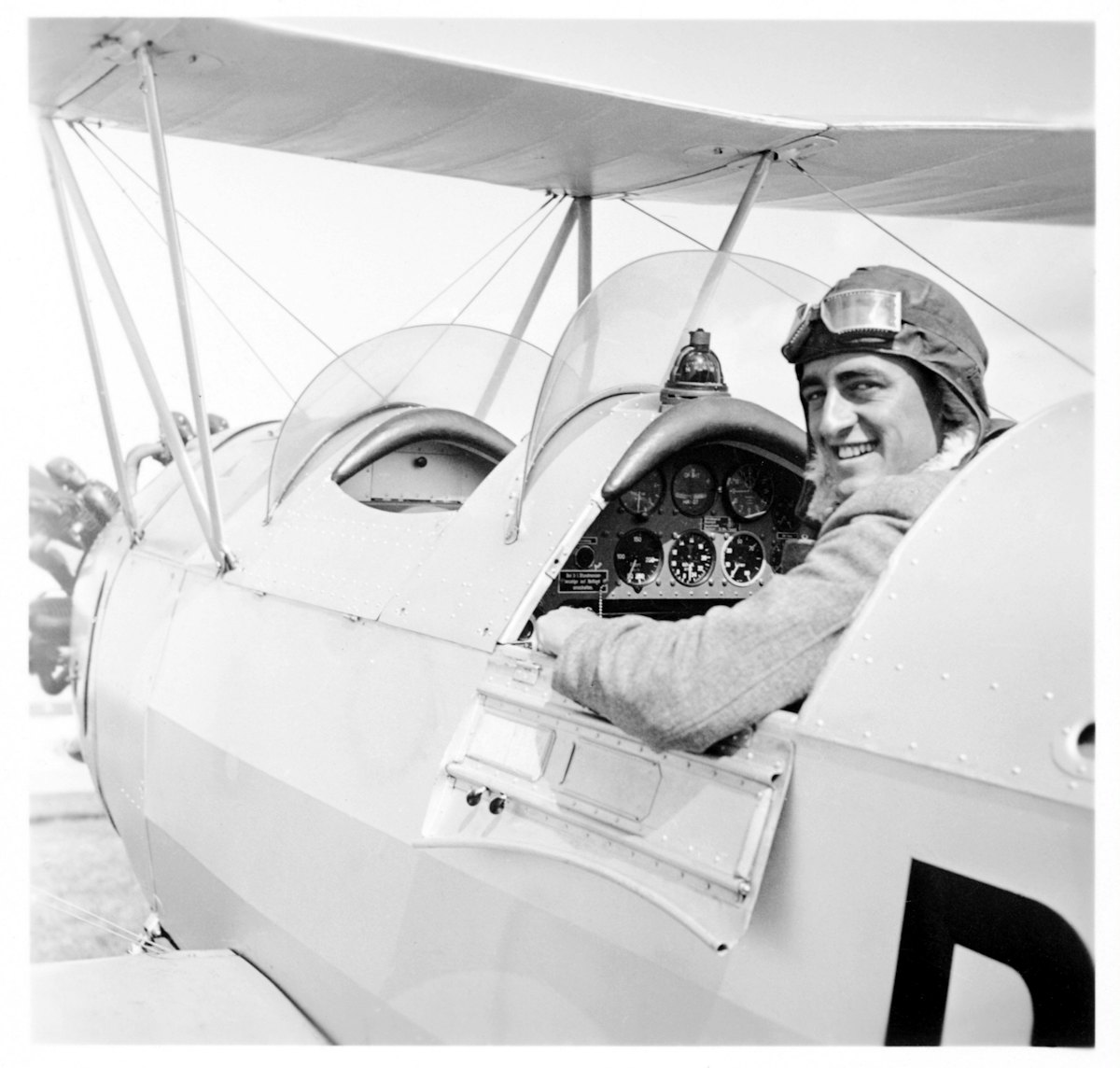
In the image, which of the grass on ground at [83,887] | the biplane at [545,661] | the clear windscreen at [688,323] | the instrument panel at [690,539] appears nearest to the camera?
the biplane at [545,661]

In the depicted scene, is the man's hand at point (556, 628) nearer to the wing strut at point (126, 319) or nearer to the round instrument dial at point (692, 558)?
the round instrument dial at point (692, 558)

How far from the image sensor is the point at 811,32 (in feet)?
9.77

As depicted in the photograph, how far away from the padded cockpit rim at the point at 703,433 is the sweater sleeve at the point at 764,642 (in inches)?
34.9

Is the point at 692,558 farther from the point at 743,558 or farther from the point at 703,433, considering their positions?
the point at 703,433

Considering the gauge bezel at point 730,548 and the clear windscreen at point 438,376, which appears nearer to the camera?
the gauge bezel at point 730,548

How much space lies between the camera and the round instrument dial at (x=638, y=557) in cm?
338

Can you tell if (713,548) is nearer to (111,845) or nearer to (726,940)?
(726,940)

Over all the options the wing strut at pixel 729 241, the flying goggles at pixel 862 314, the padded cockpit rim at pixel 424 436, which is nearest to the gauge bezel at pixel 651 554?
the wing strut at pixel 729 241

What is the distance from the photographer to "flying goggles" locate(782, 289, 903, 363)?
2.31 meters

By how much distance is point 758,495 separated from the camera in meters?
3.55

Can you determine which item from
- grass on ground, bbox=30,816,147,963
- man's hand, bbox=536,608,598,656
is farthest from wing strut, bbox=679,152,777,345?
grass on ground, bbox=30,816,147,963

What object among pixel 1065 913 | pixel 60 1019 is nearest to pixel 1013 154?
pixel 1065 913

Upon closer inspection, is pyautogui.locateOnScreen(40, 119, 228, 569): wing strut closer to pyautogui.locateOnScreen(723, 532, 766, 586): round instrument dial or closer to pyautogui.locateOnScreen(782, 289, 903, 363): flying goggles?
pyautogui.locateOnScreen(723, 532, 766, 586): round instrument dial

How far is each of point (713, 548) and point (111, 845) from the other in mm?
9119
